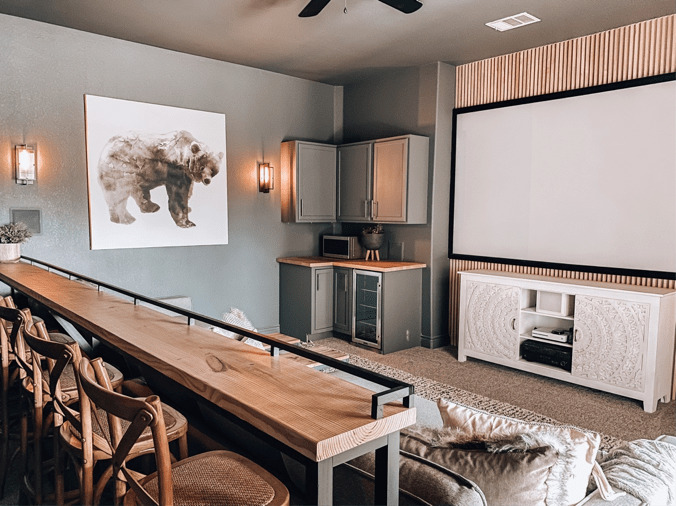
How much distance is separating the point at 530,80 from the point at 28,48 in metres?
4.21

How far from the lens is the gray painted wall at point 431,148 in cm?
519

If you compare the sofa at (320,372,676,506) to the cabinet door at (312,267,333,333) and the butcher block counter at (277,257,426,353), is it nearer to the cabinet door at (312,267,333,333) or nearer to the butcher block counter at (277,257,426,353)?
the butcher block counter at (277,257,426,353)

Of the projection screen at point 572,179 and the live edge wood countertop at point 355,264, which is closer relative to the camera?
the projection screen at point 572,179

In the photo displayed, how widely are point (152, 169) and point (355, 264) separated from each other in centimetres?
214

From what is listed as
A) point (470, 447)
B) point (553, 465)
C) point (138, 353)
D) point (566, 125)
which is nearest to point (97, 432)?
point (138, 353)

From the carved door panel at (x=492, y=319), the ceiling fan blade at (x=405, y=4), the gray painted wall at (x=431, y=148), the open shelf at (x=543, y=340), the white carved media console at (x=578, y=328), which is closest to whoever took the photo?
the ceiling fan blade at (x=405, y=4)

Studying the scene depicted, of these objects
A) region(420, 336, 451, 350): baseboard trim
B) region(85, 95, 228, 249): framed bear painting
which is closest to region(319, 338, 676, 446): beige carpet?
region(420, 336, 451, 350): baseboard trim

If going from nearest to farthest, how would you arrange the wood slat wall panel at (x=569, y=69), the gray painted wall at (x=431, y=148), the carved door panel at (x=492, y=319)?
the wood slat wall panel at (x=569, y=69) → the carved door panel at (x=492, y=319) → the gray painted wall at (x=431, y=148)

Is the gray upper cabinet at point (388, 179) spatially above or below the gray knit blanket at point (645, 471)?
above

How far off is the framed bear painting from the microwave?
120cm

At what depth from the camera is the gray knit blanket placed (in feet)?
4.81

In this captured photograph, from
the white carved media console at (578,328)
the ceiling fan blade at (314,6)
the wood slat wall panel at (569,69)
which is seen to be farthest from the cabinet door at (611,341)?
the ceiling fan blade at (314,6)

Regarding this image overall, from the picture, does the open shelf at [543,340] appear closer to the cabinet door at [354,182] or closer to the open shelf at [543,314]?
the open shelf at [543,314]

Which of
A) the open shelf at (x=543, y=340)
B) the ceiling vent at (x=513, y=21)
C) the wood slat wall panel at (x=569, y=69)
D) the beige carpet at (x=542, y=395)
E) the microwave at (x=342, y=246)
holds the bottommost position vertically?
the beige carpet at (x=542, y=395)
